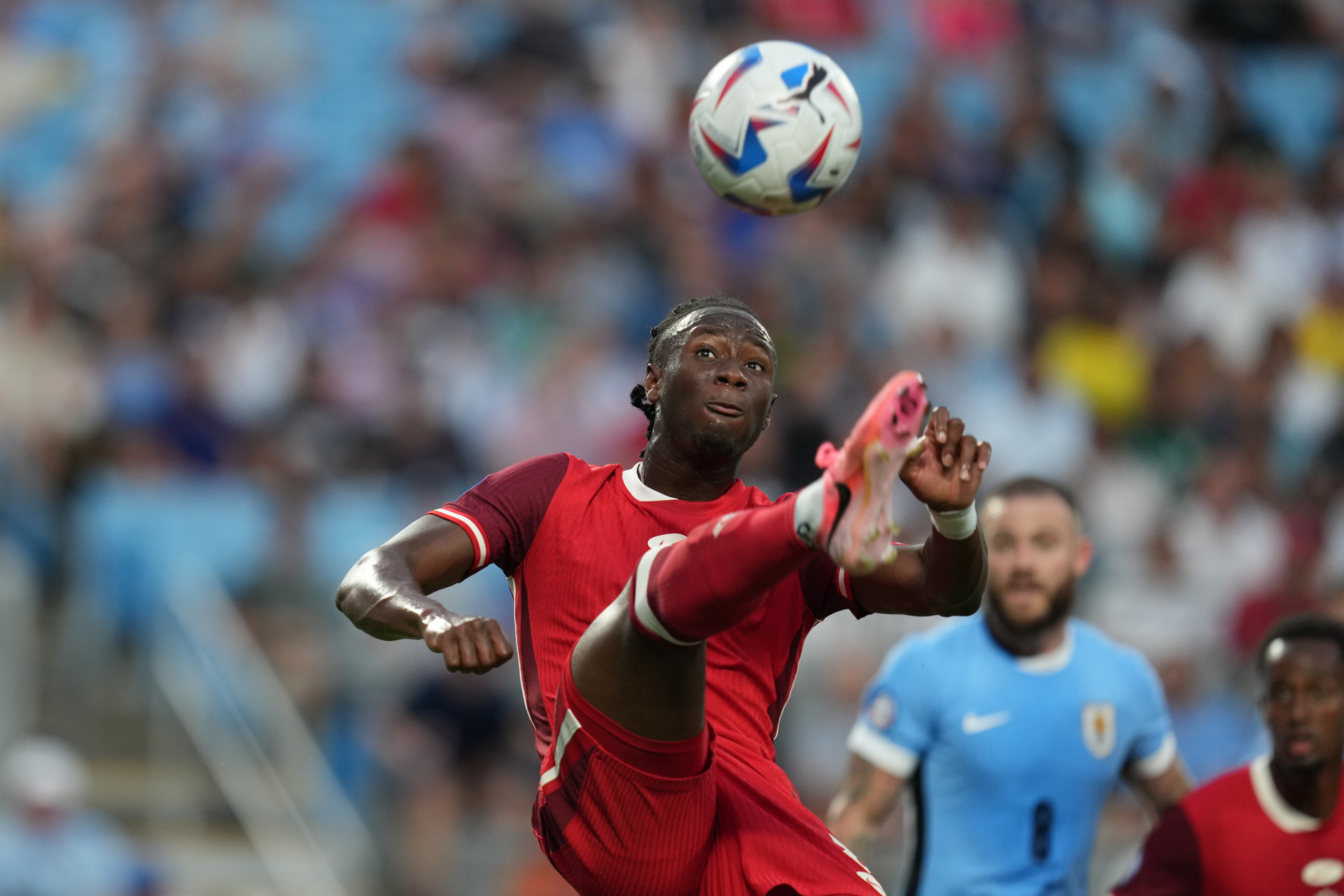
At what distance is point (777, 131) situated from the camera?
5125 millimetres

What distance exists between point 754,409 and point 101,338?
21.2ft

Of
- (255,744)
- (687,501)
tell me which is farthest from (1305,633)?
(255,744)

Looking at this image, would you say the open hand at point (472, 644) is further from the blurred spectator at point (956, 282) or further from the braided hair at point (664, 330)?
the blurred spectator at point (956, 282)

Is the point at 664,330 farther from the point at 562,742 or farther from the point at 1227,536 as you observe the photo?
the point at 1227,536

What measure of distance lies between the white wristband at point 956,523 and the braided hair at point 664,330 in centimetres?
76

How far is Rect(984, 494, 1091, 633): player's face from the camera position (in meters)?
5.66

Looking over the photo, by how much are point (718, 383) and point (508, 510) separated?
643 millimetres

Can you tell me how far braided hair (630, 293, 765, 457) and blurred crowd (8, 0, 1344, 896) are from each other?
136 inches

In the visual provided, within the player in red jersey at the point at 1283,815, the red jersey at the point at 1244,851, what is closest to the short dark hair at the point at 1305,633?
the player in red jersey at the point at 1283,815

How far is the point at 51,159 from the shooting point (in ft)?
41.3

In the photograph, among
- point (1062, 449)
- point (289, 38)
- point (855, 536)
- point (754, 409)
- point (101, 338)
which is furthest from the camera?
point (289, 38)

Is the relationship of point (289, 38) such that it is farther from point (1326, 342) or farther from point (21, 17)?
point (1326, 342)


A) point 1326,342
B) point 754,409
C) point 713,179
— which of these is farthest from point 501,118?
point 754,409

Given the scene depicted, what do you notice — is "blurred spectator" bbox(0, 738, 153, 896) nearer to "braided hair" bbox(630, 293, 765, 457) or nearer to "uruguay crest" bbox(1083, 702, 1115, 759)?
"braided hair" bbox(630, 293, 765, 457)
